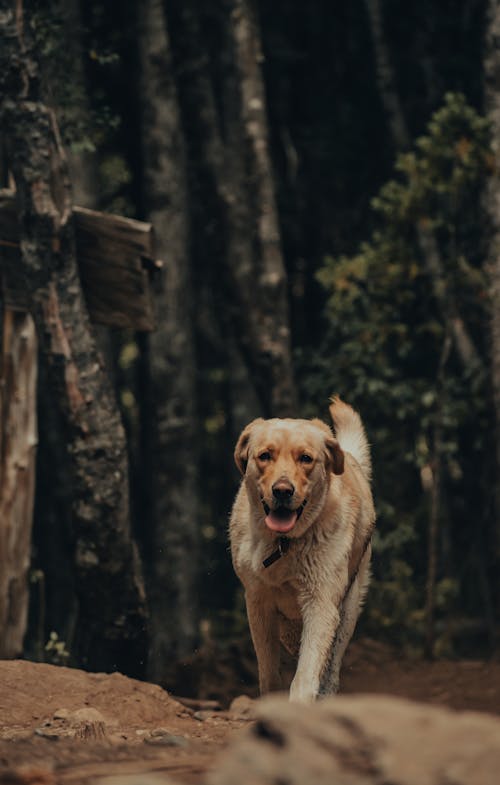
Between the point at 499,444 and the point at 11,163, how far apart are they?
5913mm

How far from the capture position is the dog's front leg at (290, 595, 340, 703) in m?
6.35

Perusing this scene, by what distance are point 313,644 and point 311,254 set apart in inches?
442

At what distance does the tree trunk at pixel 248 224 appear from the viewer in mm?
12656

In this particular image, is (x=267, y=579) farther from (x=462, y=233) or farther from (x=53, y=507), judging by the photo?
(x=53, y=507)

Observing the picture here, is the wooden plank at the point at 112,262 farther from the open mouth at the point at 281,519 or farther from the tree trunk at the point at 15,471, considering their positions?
the open mouth at the point at 281,519

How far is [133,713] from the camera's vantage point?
300 inches

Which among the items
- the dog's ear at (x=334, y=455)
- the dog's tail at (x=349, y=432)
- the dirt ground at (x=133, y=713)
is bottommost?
the dirt ground at (x=133, y=713)

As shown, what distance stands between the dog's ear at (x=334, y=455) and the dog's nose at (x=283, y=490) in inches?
17.7

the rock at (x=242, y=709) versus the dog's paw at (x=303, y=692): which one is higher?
the dog's paw at (x=303, y=692)

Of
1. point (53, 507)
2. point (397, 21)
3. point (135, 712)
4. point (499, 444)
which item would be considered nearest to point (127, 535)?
point (135, 712)

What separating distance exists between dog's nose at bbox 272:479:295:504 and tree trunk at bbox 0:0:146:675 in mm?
2820

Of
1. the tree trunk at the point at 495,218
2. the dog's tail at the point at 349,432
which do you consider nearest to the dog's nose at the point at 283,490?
the dog's tail at the point at 349,432

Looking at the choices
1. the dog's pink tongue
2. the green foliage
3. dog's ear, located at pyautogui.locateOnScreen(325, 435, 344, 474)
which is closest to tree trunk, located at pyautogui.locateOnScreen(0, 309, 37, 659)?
dog's ear, located at pyautogui.locateOnScreen(325, 435, 344, 474)

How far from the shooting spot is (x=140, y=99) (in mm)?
14523
